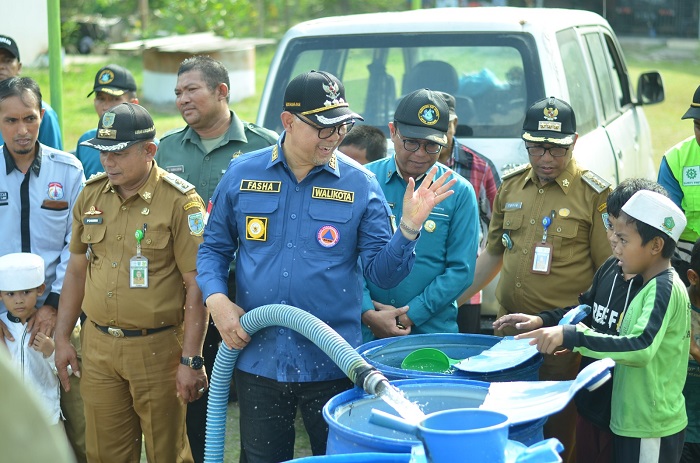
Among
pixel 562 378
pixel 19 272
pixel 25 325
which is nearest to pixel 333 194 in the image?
pixel 562 378

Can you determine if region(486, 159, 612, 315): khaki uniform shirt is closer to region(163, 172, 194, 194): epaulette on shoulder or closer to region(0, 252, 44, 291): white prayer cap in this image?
region(163, 172, 194, 194): epaulette on shoulder

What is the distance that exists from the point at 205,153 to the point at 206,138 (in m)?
0.10

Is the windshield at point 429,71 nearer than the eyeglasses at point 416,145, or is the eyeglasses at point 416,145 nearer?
the eyeglasses at point 416,145

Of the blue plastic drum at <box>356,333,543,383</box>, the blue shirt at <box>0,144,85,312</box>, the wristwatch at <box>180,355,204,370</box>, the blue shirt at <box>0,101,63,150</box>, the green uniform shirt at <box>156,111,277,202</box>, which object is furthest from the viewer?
the blue shirt at <box>0,101,63,150</box>

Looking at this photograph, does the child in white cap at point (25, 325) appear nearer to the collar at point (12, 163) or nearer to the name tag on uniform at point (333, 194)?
the collar at point (12, 163)

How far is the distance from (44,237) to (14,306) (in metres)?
0.39

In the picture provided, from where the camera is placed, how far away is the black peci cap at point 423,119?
14.5ft

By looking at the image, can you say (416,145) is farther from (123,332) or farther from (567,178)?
(123,332)

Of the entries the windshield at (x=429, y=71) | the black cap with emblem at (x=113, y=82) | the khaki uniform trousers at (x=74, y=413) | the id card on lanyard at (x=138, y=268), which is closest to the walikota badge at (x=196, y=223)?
the id card on lanyard at (x=138, y=268)

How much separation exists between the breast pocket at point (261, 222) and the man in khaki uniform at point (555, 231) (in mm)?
1392

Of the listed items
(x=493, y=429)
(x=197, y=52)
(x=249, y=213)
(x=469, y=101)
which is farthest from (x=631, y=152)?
(x=197, y=52)

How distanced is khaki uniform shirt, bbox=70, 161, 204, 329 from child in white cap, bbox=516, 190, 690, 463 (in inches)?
74.3

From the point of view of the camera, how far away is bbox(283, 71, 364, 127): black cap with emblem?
3.66 m

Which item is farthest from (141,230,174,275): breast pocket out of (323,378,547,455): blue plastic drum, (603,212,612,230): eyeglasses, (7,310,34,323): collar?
(603,212,612,230): eyeglasses
